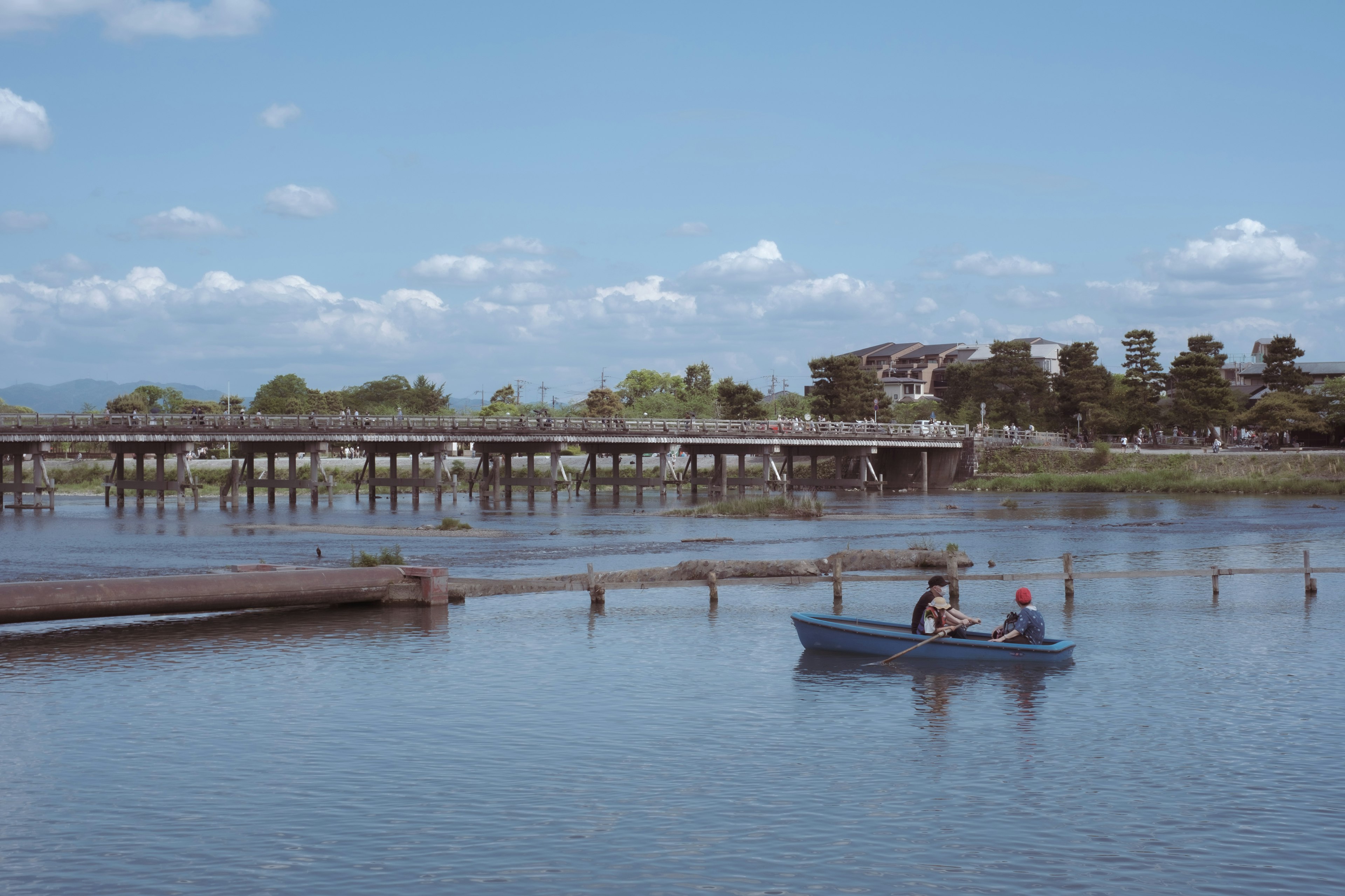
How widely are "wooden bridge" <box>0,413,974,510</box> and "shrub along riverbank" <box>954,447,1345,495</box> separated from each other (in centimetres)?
614

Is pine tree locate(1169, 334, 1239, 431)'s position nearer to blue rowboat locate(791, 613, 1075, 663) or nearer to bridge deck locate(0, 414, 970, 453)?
bridge deck locate(0, 414, 970, 453)

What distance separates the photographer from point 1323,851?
12758 millimetres

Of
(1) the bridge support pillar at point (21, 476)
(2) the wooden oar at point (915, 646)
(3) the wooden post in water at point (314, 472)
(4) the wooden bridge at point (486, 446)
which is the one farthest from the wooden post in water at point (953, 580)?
(1) the bridge support pillar at point (21, 476)

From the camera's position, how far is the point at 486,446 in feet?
289

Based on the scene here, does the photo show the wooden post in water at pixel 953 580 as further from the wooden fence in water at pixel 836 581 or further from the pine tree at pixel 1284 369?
the pine tree at pixel 1284 369

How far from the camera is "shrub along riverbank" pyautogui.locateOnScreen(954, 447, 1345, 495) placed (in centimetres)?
8481

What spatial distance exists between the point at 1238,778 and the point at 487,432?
70214mm

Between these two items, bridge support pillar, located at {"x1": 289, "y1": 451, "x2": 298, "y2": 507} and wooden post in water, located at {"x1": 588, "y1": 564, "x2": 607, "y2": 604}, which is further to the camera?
bridge support pillar, located at {"x1": 289, "y1": 451, "x2": 298, "y2": 507}

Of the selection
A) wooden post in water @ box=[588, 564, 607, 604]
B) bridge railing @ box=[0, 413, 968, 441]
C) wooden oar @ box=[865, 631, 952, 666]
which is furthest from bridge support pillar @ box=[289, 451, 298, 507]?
wooden oar @ box=[865, 631, 952, 666]

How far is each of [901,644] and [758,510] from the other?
47.2 meters

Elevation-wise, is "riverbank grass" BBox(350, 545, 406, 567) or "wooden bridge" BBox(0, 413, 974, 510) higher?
"wooden bridge" BBox(0, 413, 974, 510)

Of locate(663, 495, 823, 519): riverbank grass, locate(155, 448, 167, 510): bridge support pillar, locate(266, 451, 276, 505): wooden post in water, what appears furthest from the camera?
locate(266, 451, 276, 505): wooden post in water

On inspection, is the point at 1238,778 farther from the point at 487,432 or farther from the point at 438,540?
the point at 487,432

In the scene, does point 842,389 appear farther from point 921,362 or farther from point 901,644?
point 901,644
